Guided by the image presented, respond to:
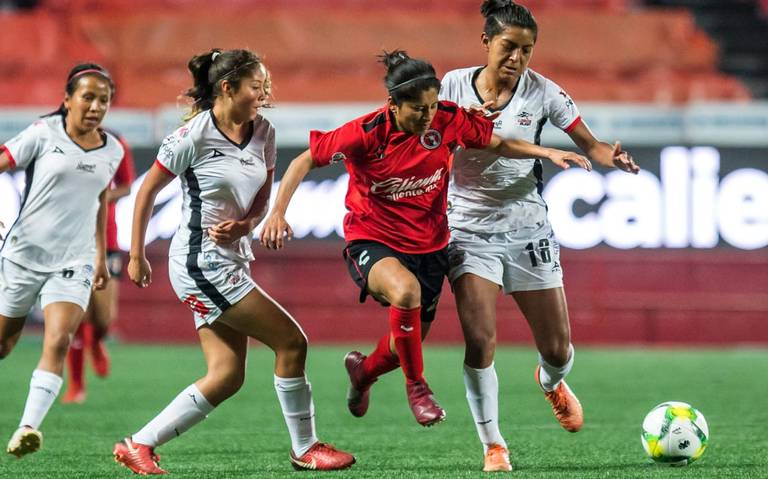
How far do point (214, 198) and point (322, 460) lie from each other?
4.31ft

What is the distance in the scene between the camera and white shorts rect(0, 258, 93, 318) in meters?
6.48

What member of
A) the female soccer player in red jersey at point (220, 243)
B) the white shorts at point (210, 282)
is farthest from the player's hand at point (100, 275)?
the white shorts at point (210, 282)

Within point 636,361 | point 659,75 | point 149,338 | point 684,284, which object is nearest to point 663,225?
point 684,284

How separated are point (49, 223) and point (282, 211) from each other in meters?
1.68

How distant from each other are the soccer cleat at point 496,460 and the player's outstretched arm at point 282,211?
4.52ft

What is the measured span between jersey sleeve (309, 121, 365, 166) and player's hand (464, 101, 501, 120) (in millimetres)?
582

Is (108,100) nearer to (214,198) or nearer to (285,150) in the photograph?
(214,198)

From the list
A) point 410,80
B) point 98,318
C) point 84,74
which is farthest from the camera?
point 98,318

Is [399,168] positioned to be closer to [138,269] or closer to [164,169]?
[164,169]

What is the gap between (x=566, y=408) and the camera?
22.5 feet

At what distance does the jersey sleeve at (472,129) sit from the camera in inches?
233

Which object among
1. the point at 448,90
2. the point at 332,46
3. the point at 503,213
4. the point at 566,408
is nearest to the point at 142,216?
the point at 448,90

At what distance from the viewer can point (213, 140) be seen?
5.75 metres

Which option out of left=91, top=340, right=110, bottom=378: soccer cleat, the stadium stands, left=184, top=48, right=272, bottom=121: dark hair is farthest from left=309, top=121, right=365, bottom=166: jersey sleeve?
the stadium stands
